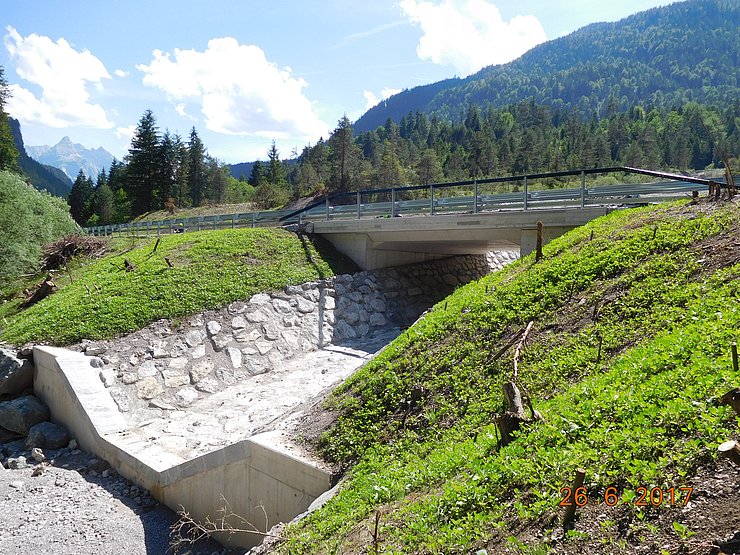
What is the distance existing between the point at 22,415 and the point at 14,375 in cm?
153

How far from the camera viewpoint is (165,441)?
10781 millimetres

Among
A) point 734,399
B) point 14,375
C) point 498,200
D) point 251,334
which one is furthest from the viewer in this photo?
point 498,200

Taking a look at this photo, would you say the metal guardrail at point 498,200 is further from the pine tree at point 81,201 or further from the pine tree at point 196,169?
the pine tree at point 81,201

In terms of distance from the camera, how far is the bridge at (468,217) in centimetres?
1295

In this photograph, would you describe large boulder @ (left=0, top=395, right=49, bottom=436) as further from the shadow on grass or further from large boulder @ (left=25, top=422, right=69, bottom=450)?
the shadow on grass

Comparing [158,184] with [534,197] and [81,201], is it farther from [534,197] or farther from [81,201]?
[534,197]

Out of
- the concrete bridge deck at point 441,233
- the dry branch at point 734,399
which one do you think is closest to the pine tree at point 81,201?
the concrete bridge deck at point 441,233

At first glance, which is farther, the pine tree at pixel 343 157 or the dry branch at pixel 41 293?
the pine tree at pixel 343 157

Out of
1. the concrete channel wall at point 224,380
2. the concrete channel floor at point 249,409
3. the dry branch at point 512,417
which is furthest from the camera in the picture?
the concrete channel floor at point 249,409

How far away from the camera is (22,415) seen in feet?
41.4

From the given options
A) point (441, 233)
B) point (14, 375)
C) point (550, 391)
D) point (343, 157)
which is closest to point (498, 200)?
point (441, 233)

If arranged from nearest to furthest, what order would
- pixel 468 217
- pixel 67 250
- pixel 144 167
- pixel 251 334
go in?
pixel 251 334
pixel 468 217
pixel 67 250
pixel 144 167

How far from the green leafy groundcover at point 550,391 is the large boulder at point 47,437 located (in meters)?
7.38
